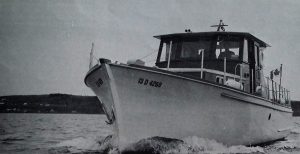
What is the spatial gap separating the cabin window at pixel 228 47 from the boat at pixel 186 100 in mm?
60

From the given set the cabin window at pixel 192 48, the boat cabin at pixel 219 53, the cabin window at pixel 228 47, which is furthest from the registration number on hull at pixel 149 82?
the cabin window at pixel 228 47

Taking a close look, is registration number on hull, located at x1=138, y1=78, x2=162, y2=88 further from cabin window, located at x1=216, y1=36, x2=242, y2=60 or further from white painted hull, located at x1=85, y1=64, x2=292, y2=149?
cabin window, located at x1=216, y1=36, x2=242, y2=60

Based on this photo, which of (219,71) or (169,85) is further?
(219,71)

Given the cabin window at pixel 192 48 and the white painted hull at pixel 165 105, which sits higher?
the cabin window at pixel 192 48

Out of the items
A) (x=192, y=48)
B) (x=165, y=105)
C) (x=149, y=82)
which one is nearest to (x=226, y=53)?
(x=192, y=48)

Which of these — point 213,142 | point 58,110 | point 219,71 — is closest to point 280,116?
point 219,71

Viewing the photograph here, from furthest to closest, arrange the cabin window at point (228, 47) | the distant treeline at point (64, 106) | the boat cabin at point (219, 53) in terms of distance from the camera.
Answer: the distant treeline at point (64, 106), the cabin window at point (228, 47), the boat cabin at point (219, 53)

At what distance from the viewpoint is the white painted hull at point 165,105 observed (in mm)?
6891

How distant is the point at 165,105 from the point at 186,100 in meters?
0.49

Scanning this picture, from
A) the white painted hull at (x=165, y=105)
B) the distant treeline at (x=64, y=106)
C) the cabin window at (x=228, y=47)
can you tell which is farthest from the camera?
the distant treeline at (x=64, y=106)

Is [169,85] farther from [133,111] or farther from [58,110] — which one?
[58,110]

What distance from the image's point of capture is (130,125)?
699 cm

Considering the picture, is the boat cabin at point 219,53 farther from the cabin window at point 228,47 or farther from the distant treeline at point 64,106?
the distant treeline at point 64,106

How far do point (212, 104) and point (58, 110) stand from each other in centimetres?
A: 11374
